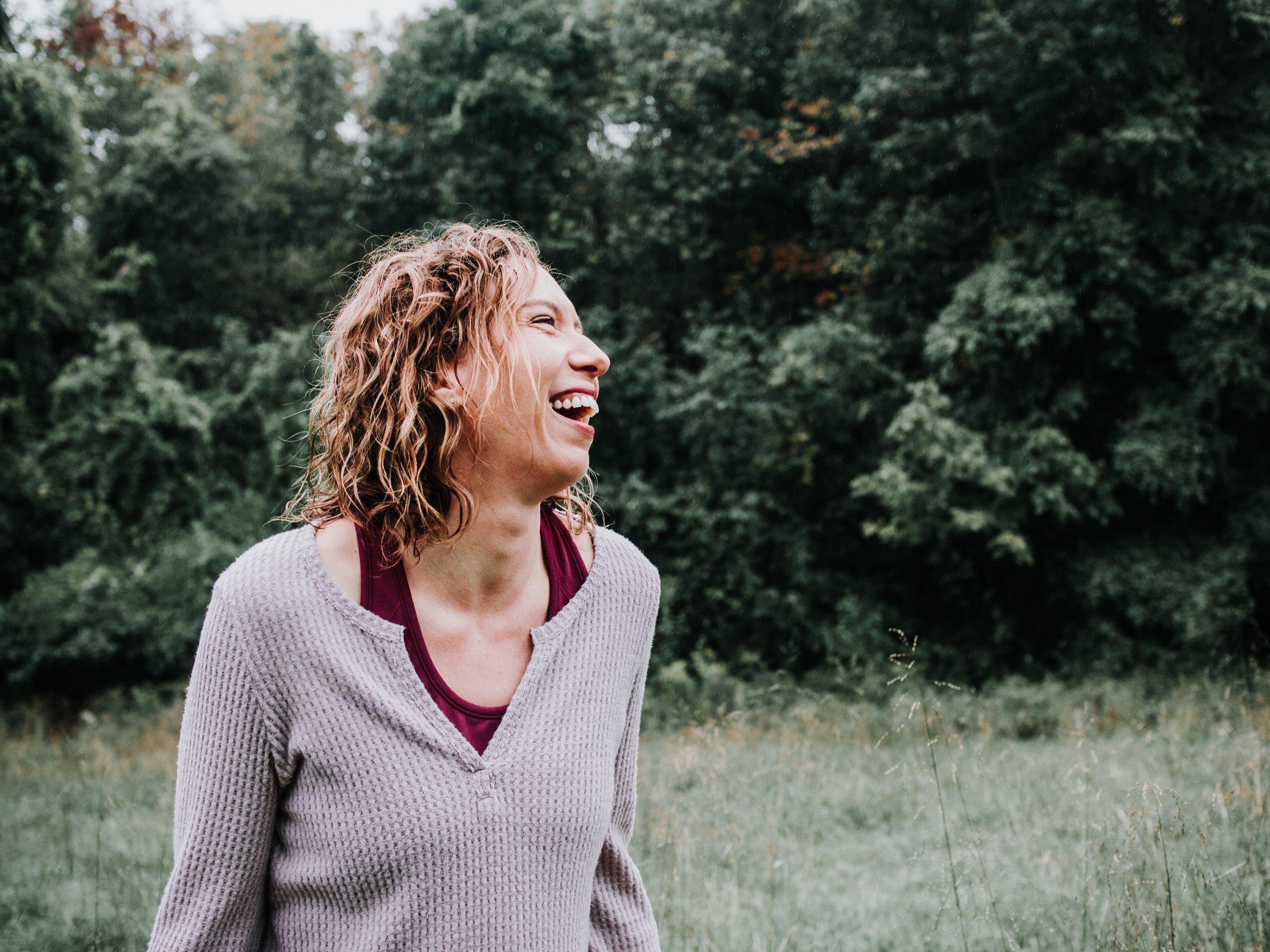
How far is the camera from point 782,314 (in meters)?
11.5

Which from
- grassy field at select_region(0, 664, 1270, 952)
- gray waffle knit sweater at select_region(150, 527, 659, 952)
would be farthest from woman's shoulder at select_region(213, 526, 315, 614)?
grassy field at select_region(0, 664, 1270, 952)

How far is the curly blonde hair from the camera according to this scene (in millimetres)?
1261

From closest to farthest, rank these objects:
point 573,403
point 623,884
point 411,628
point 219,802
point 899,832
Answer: point 219,802
point 411,628
point 573,403
point 623,884
point 899,832

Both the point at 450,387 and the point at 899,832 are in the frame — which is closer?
the point at 450,387

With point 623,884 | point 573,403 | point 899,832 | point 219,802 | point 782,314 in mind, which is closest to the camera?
point 219,802

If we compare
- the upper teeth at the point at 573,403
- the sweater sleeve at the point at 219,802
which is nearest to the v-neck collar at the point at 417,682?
the sweater sleeve at the point at 219,802

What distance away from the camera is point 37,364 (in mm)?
12078

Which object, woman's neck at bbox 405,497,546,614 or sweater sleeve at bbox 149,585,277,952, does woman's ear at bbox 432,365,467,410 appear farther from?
sweater sleeve at bbox 149,585,277,952

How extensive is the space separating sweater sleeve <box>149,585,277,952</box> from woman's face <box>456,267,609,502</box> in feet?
1.33

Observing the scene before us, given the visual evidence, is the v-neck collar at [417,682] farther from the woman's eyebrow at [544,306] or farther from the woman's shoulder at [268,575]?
the woman's eyebrow at [544,306]

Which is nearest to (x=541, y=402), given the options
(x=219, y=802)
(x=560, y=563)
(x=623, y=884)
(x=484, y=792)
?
(x=560, y=563)

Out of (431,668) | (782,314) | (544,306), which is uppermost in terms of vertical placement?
(544,306)

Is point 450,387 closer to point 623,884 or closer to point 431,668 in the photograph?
point 431,668

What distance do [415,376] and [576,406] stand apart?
232mm
